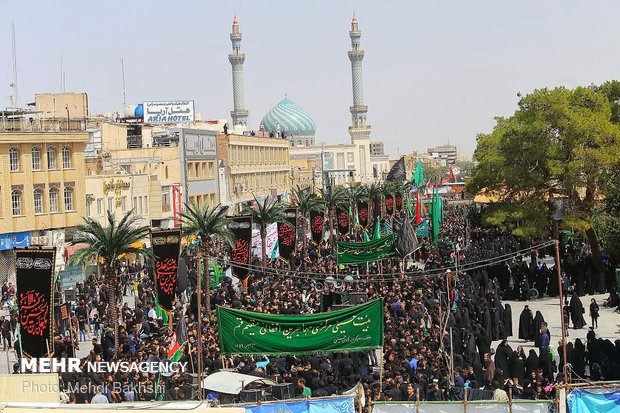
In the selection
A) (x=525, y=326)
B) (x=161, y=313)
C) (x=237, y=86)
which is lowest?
(x=525, y=326)

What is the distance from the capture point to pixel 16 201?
4381 cm

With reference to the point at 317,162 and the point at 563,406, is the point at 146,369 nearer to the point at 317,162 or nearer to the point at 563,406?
the point at 563,406

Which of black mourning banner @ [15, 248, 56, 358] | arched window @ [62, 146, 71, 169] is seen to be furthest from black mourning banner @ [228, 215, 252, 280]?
arched window @ [62, 146, 71, 169]

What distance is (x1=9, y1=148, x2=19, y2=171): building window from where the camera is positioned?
143 ft

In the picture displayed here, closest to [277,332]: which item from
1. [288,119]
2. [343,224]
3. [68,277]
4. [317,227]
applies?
[68,277]

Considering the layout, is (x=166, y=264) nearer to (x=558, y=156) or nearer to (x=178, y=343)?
(x=178, y=343)

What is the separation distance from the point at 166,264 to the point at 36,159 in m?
20.6

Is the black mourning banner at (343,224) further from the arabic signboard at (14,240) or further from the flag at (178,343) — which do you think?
the flag at (178,343)

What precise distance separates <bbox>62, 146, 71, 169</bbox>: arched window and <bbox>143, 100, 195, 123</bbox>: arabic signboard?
28331mm

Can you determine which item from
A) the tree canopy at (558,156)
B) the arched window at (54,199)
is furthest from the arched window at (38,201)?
the tree canopy at (558,156)

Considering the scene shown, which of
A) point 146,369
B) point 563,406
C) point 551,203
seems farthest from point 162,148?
point 563,406

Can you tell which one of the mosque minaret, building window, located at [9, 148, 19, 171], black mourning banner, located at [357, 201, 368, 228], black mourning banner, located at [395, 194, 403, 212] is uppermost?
the mosque minaret

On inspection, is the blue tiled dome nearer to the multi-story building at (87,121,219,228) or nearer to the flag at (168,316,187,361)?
the multi-story building at (87,121,219,228)

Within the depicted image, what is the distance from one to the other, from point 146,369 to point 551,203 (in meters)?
26.2
